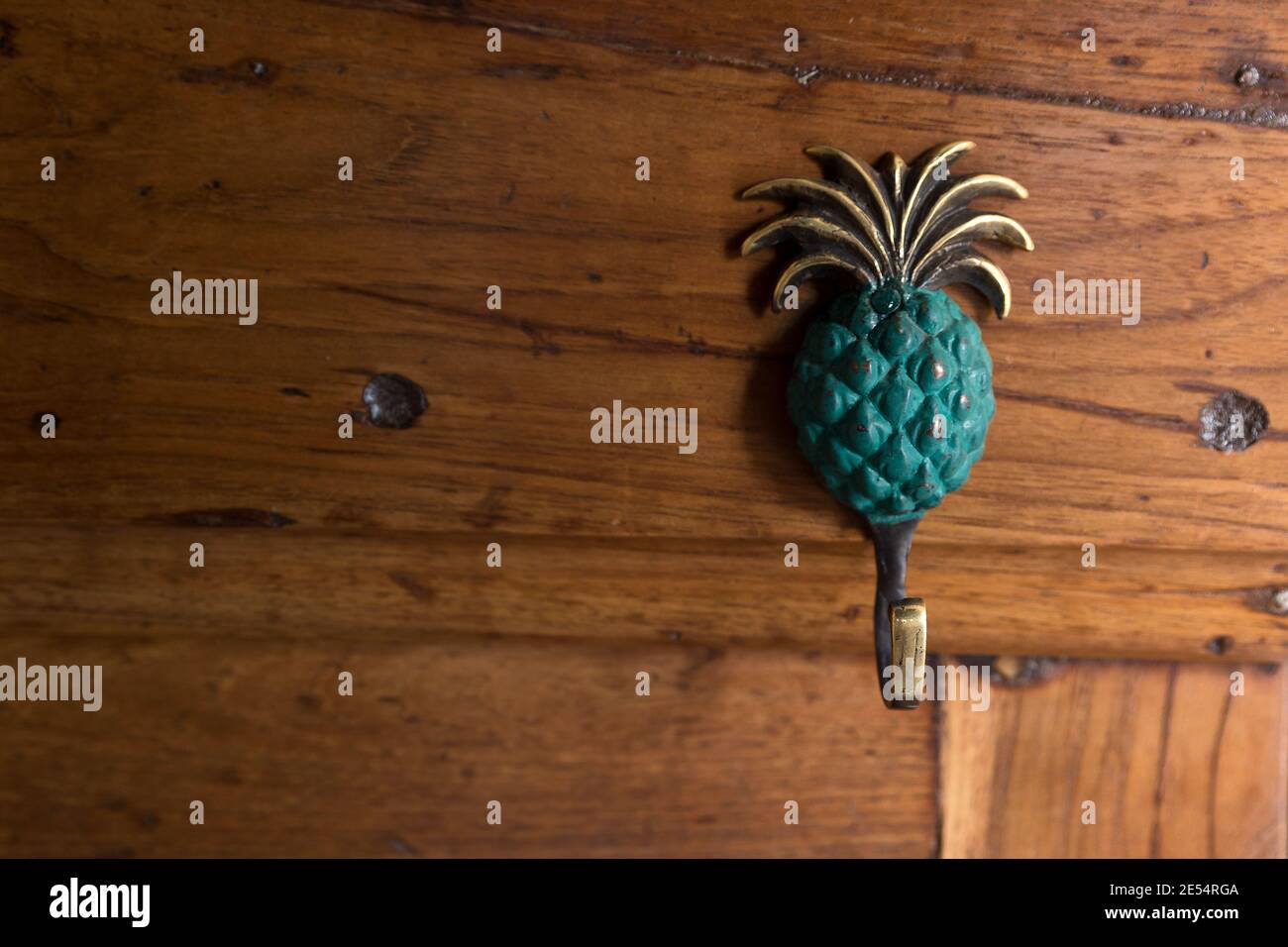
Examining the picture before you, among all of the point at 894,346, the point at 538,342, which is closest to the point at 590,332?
the point at 538,342

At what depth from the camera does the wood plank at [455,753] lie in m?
0.50

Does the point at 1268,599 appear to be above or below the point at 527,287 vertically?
below

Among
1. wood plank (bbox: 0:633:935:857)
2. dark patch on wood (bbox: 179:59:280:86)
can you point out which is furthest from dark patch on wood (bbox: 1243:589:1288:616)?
dark patch on wood (bbox: 179:59:280:86)

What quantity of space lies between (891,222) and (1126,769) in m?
0.29

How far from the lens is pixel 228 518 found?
1.49 feet

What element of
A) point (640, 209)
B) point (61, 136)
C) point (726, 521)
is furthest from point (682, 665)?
point (61, 136)

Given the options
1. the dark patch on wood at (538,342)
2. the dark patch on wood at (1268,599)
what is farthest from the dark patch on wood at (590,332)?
the dark patch on wood at (1268,599)

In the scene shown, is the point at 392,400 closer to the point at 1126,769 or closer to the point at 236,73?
the point at 236,73

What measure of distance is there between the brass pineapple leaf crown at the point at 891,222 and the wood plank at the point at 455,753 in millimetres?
186

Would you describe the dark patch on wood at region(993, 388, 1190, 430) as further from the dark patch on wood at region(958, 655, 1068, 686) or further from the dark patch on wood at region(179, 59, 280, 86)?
the dark patch on wood at region(179, 59, 280, 86)

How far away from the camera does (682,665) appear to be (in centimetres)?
50

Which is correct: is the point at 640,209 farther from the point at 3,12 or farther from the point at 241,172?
the point at 3,12

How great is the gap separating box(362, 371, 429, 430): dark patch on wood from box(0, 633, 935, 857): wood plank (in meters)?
0.11

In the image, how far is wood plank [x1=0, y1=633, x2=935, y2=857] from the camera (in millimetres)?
496
